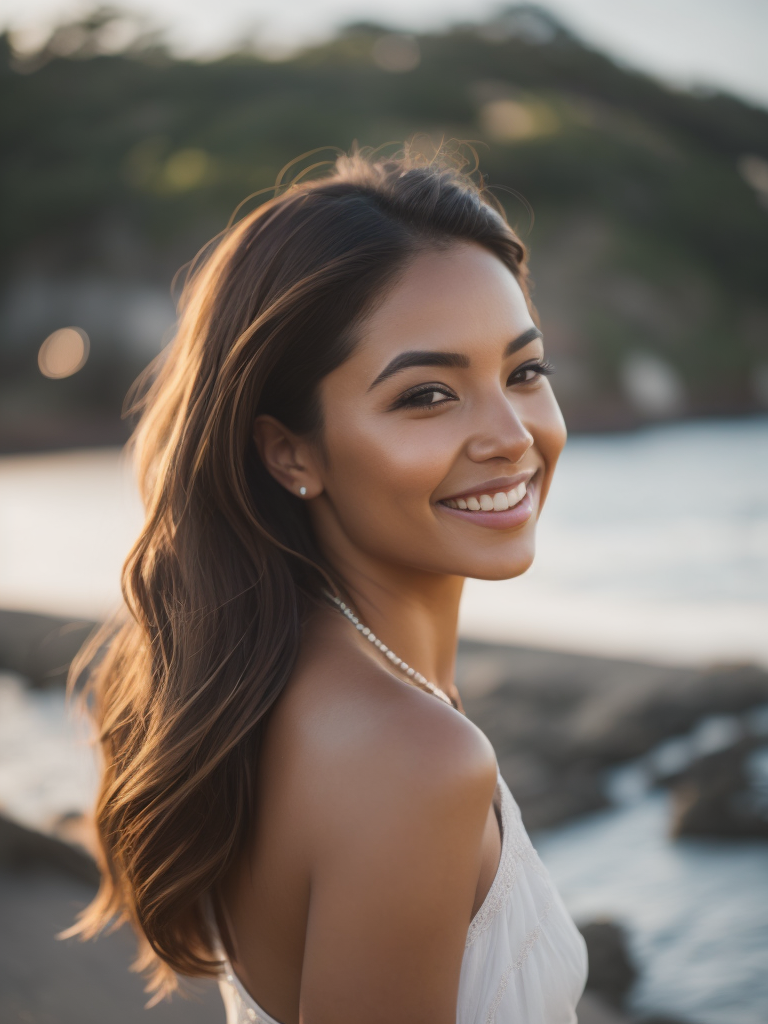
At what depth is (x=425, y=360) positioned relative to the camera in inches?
49.1

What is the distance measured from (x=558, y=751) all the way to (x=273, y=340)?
129 inches

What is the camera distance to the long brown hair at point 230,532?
1.20m

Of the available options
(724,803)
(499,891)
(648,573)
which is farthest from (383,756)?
(648,573)

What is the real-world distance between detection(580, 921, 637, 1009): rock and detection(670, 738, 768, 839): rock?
2.78ft

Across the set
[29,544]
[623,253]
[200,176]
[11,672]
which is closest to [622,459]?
[29,544]

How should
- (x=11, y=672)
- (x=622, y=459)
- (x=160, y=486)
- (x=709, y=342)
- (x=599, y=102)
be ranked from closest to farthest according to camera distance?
(x=160, y=486)
(x=11, y=672)
(x=622, y=459)
(x=709, y=342)
(x=599, y=102)

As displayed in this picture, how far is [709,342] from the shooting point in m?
24.4

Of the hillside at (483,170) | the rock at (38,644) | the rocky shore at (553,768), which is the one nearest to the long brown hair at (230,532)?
the rocky shore at (553,768)

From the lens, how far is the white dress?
121 cm

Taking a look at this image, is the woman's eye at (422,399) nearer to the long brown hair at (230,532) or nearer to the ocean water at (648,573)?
the long brown hair at (230,532)

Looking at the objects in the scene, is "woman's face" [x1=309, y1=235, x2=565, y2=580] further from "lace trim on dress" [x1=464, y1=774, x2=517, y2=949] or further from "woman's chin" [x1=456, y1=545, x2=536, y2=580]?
"lace trim on dress" [x1=464, y1=774, x2=517, y2=949]

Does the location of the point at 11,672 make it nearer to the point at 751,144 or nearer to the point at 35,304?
the point at 35,304

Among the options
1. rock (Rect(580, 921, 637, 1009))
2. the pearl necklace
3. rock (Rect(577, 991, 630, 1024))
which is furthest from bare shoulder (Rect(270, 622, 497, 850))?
rock (Rect(580, 921, 637, 1009))

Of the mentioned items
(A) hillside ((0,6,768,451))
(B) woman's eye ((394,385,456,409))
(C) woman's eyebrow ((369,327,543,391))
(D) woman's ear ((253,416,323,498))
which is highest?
(A) hillside ((0,6,768,451))
